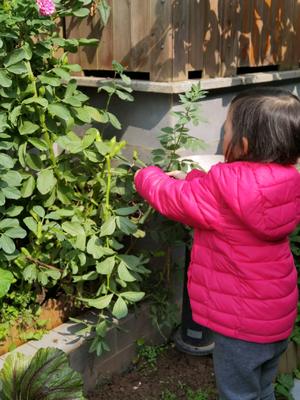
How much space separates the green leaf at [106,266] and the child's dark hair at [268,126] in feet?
2.72

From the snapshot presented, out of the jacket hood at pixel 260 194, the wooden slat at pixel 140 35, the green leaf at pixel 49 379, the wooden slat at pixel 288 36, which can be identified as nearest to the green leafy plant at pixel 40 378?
the green leaf at pixel 49 379

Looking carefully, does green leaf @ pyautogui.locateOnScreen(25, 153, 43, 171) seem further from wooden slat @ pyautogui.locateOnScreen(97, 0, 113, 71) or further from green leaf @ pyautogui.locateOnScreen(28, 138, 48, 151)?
wooden slat @ pyautogui.locateOnScreen(97, 0, 113, 71)

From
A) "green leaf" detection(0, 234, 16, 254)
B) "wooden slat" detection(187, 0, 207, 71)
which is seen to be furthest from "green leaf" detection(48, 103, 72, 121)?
"wooden slat" detection(187, 0, 207, 71)

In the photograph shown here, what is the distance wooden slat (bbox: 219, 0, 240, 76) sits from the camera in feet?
9.45

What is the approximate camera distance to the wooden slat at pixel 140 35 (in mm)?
2668

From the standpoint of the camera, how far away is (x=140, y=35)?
272cm

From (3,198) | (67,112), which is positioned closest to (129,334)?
(3,198)

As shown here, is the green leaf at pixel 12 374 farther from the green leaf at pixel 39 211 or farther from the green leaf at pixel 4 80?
the green leaf at pixel 4 80

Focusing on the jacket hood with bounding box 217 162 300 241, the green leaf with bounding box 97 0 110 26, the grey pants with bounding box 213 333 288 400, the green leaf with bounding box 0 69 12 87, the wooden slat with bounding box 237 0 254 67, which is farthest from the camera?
the wooden slat with bounding box 237 0 254 67

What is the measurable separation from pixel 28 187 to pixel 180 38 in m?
1.12

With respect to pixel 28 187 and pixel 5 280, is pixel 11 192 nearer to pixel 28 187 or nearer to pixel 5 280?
pixel 28 187

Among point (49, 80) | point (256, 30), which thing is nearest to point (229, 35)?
point (256, 30)

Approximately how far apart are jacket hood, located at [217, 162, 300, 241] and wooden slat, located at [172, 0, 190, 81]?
104 cm

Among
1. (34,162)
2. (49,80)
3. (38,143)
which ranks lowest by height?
(34,162)
